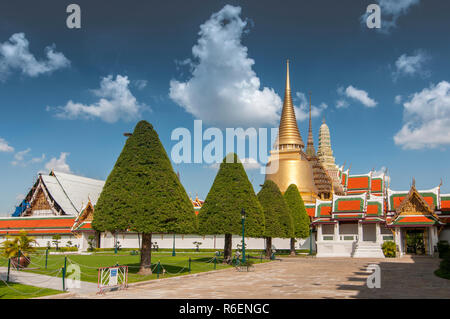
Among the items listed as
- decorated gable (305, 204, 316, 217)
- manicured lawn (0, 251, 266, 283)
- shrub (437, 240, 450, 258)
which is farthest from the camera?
decorated gable (305, 204, 316, 217)

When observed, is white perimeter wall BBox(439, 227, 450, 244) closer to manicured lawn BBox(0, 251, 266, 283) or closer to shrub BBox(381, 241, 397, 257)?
shrub BBox(381, 241, 397, 257)

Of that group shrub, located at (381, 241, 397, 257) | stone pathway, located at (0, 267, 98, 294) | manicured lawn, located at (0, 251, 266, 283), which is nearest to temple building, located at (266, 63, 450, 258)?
shrub, located at (381, 241, 397, 257)

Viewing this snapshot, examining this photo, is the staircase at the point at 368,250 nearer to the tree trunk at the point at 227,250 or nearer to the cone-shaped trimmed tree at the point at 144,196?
the tree trunk at the point at 227,250

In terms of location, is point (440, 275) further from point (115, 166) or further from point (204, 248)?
point (204, 248)

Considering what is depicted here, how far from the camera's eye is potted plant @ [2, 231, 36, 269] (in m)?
22.3

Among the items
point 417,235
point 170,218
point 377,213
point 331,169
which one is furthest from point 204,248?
point 331,169

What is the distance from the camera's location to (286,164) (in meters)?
79.5

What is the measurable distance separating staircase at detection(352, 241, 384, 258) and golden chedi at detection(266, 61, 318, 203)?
1014 inches

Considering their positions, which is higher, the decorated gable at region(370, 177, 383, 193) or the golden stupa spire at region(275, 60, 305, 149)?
the golden stupa spire at region(275, 60, 305, 149)

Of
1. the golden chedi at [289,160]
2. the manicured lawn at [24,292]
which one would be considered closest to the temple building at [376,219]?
the golden chedi at [289,160]

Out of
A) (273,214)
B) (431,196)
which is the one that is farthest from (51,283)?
(431,196)

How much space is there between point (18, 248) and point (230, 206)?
1477cm

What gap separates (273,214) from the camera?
38.3 m
